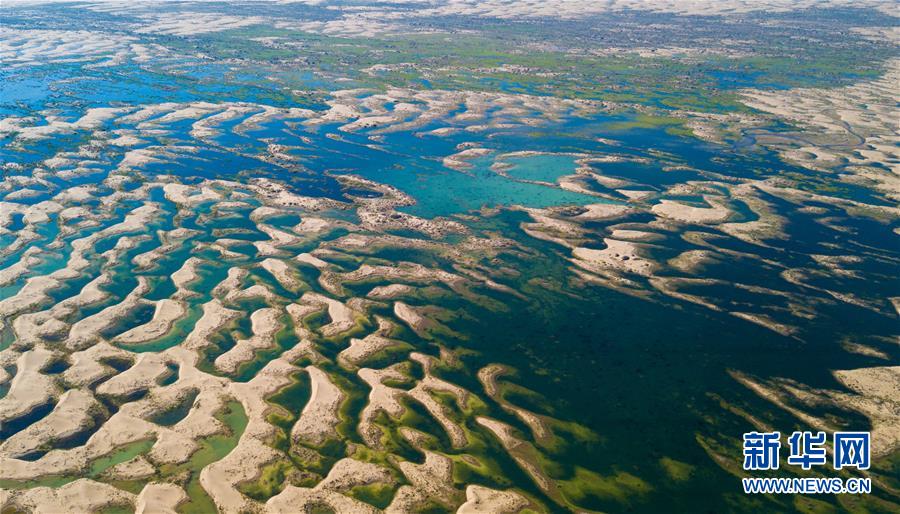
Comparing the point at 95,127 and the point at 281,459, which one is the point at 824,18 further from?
the point at 281,459

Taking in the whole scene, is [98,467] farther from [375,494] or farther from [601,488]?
[601,488]

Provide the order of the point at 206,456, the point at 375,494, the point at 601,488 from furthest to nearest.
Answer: the point at 206,456 < the point at 601,488 < the point at 375,494

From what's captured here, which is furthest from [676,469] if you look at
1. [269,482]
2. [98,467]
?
[98,467]

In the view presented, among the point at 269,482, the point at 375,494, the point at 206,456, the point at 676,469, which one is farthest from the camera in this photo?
the point at 676,469

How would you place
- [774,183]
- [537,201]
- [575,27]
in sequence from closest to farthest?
[537,201]
[774,183]
[575,27]

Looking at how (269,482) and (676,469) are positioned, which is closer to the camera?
(269,482)

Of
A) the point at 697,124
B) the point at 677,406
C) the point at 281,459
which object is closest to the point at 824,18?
the point at 697,124

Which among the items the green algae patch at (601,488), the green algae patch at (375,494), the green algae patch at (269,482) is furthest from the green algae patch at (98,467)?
the green algae patch at (601,488)

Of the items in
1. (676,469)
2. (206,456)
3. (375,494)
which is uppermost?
(676,469)

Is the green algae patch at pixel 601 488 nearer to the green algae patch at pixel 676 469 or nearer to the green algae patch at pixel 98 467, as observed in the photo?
the green algae patch at pixel 676 469

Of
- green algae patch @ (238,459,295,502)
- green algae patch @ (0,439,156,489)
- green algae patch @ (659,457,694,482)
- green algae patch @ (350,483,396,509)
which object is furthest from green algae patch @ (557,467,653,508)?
green algae patch @ (0,439,156,489)

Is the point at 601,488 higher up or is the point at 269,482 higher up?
the point at 601,488
